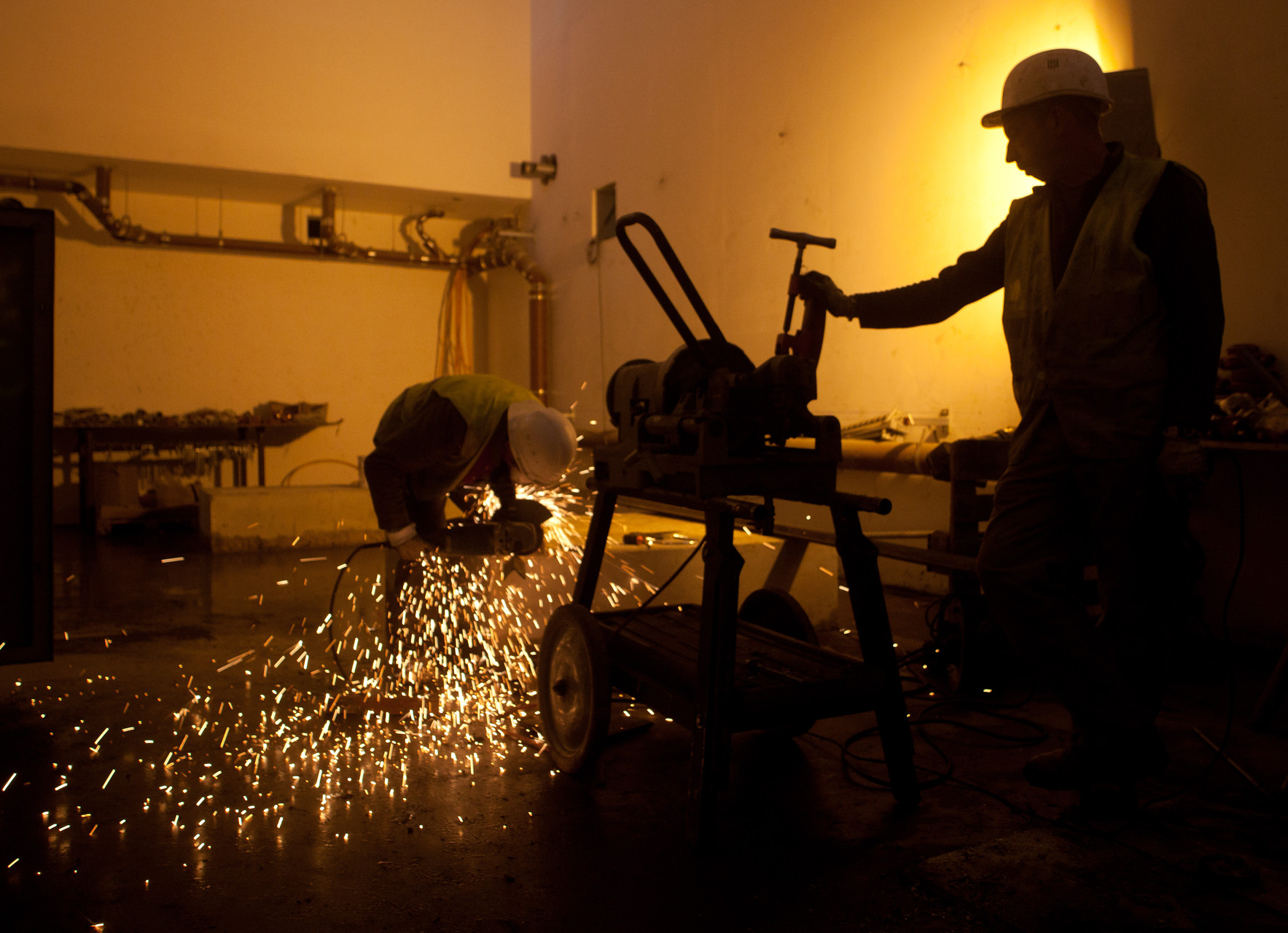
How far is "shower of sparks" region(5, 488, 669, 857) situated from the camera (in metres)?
2.40

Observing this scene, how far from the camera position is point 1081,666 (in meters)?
2.18

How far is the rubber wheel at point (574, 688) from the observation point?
2.38 meters

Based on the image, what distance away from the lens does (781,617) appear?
2.94 m

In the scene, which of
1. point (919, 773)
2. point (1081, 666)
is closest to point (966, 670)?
point (919, 773)

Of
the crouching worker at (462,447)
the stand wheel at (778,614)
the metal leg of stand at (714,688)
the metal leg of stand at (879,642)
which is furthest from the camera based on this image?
the crouching worker at (462,447)

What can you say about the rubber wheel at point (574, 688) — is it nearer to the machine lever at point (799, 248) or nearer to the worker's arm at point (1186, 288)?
the machine lever at point (799, 248)

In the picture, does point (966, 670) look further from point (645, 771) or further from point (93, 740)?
point (93, 740)

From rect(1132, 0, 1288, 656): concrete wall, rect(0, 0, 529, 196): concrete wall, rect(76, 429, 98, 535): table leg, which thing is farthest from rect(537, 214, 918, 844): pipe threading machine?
rect(0, 0, 529, 196): concrete wall

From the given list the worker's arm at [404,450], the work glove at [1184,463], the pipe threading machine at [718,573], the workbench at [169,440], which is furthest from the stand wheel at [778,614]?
the workbench at [169,440]

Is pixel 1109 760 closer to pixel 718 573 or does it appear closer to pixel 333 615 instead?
pixel 718 573

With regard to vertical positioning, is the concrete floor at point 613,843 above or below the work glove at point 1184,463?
below

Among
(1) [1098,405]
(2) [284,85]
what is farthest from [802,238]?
(2) [284,85]

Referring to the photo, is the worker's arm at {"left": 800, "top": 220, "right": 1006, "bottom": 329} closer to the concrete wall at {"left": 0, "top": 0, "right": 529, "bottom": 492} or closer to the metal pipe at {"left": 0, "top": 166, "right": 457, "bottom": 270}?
the concrete wall at {"left": 0, "top": 0, "right": 529, "bottom": 492}

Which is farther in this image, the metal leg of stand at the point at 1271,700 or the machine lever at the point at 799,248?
the metal leg of stand at the point at 1271,700
